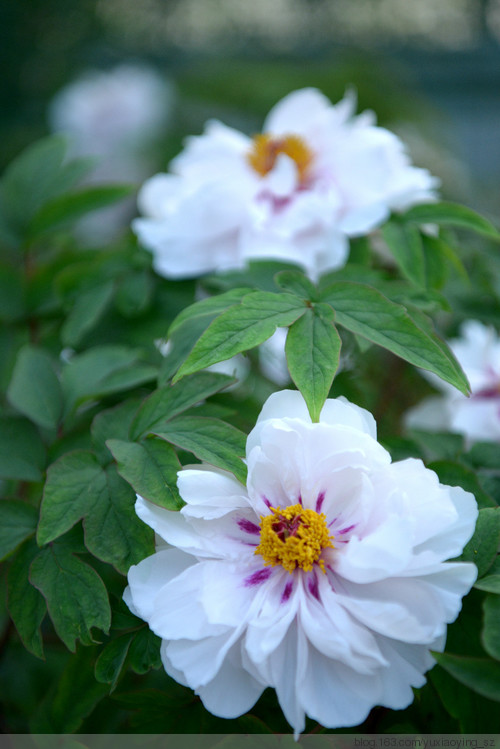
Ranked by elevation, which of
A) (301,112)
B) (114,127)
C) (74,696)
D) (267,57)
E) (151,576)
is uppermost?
(301,112)

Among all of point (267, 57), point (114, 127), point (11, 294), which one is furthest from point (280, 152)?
point (267, 57)

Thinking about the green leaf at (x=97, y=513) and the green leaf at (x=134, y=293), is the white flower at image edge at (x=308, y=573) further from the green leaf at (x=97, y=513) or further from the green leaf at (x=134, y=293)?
the green leaf at (x=134, y=293)

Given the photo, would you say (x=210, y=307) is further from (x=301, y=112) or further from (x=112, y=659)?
(x=301, y=112)

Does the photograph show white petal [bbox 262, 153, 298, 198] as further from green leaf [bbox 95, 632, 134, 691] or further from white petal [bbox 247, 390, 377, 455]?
green leaf [bbox 95, 632, 134, 691]

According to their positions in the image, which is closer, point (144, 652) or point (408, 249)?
point (144, 652)

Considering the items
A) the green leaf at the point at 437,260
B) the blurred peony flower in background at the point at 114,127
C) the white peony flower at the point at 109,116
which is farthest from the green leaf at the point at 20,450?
the white peony flower at the point at 109,116

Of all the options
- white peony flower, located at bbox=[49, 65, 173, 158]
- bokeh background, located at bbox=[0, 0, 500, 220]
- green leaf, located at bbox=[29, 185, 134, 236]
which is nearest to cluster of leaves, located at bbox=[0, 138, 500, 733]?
green leaf, located at bbox=[29, 185, 134, 236]
